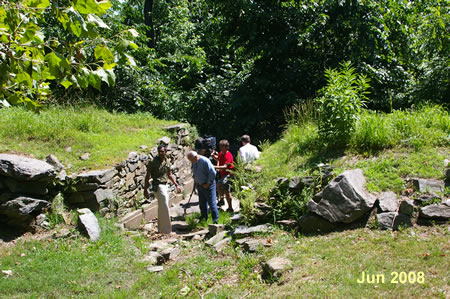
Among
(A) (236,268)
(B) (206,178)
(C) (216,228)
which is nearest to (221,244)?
(C) (216,228)

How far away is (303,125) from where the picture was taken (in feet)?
30.5

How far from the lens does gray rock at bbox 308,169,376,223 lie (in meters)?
5.72

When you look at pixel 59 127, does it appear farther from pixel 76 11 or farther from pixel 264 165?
pixel 76 11

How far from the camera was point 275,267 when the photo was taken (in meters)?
5.05

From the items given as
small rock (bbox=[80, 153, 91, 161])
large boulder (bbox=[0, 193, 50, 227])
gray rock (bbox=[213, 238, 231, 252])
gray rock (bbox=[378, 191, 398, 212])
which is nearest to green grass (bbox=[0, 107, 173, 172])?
small rock (bbox=[80, 153, 91, 161])

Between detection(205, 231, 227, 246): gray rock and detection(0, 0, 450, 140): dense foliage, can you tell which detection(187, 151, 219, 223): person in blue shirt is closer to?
detection(205, 231, 227, 246): gray rock

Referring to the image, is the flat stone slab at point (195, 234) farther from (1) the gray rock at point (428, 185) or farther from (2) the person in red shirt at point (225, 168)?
(1) the gray rock at point (428, 185)

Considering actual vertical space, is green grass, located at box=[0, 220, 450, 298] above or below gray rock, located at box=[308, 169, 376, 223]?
below

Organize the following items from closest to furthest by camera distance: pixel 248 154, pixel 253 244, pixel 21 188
Result: pixel 253 244 → pixel 21 188 → pixel 248 154

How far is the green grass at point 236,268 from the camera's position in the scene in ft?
14.5

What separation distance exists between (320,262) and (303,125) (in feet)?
15.7
